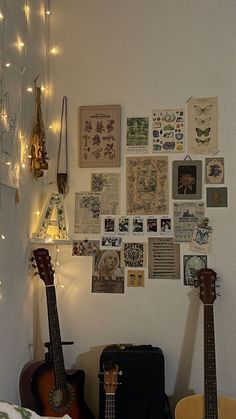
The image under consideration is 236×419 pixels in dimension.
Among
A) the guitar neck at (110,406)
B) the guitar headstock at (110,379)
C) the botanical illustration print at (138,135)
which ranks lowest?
the guitar neck at (110,406)

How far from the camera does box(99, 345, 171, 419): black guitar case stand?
2014 millimetres

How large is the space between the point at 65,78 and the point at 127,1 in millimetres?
554

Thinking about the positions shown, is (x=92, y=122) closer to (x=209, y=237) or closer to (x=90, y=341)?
(x=209, y=237)

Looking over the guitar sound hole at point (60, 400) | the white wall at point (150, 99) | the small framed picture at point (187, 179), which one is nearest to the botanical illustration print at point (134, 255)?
the white wall at point (150, 99)

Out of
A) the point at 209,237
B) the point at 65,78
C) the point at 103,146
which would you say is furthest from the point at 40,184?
the point at 209,237

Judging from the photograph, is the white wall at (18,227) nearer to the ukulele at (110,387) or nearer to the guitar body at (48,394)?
the guitar body at (48,394)

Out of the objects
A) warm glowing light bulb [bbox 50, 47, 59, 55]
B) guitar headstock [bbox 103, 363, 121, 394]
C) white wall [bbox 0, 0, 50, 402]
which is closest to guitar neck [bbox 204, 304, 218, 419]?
guitar headstock [bbox 103, 363, 121, 394]

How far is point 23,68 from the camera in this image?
2.16m

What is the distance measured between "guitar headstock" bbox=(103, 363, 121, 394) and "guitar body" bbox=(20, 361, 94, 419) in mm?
203

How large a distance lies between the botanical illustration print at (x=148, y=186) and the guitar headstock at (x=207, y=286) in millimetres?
398

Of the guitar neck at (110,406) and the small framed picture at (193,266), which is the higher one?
the small framed picture at (193,266)

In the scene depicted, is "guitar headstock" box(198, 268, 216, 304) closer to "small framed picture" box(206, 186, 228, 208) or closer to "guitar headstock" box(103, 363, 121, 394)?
"small framed picture" box(206, 186, 228, 208)

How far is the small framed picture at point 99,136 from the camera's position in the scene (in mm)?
2387

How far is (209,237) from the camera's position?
2.26m
